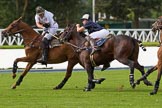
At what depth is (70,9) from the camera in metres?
74.4

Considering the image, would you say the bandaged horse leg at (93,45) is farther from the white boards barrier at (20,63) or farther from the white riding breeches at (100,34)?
the white boards barrier at (20,63)

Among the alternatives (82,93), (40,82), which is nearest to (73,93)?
(82,93)

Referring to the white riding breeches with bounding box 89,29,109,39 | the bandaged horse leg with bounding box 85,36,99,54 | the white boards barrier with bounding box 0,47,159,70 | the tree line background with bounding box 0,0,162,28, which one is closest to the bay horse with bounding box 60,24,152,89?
the bandaged horse leg with bounding box 85,36,99,54

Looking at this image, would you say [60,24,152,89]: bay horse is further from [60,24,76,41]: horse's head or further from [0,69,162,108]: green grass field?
[0,69,162,108]: green grass field

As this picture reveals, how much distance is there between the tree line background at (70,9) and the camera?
6981 cm

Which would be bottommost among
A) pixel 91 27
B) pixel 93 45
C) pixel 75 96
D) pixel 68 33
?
pixel 75 96

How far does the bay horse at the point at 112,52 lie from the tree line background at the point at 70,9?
45307 mm

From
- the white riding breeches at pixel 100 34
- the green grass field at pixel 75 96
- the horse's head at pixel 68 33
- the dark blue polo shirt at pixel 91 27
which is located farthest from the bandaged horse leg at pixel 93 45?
the green grass field at pixel 75 96

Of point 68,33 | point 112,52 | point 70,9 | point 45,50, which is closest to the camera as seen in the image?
point 112,52

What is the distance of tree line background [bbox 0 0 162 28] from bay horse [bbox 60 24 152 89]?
149ft

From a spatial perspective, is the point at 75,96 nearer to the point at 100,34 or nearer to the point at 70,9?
the point at 100,34

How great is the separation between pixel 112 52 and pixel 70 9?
2048 inches

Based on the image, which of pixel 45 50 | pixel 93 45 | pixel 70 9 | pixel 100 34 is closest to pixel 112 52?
pixel 93 45

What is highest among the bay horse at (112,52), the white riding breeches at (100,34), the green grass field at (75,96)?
the white riding breeches at (100,34)
